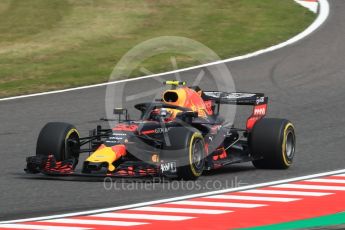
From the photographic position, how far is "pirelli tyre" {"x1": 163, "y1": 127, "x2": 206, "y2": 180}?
39.1 feet

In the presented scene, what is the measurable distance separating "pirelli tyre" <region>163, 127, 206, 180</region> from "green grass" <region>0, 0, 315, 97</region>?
8512 millimetres

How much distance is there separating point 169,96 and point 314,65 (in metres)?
9.94

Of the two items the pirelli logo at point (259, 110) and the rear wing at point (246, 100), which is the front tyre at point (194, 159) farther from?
the pirelli logo at point (259, 110)

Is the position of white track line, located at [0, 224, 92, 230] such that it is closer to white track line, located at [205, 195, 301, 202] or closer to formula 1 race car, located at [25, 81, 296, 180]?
white track line, located at [205, 195, 301, 202]

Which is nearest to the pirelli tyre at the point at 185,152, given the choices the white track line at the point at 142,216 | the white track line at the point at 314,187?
the white track line at the point at 314,187

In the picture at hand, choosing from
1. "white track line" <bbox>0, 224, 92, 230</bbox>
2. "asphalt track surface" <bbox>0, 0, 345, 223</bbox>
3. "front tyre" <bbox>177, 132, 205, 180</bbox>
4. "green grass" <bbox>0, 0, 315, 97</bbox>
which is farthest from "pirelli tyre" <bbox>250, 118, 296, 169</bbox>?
"green grass" <bbox>0, 0, 315, 97</bbox>

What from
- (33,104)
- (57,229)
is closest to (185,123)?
(57,229)

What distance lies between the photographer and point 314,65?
22.3 meters

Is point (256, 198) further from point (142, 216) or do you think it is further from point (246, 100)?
point (246, 100)

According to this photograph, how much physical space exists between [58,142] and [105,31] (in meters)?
14.0

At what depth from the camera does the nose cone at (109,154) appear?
39.9 ft

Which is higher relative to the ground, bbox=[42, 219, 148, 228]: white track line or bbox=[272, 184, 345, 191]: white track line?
bbox=[272, 184, 345, 191]: white track line

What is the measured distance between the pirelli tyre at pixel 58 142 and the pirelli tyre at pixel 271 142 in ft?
8.17

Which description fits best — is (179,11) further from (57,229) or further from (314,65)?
(57,229)
